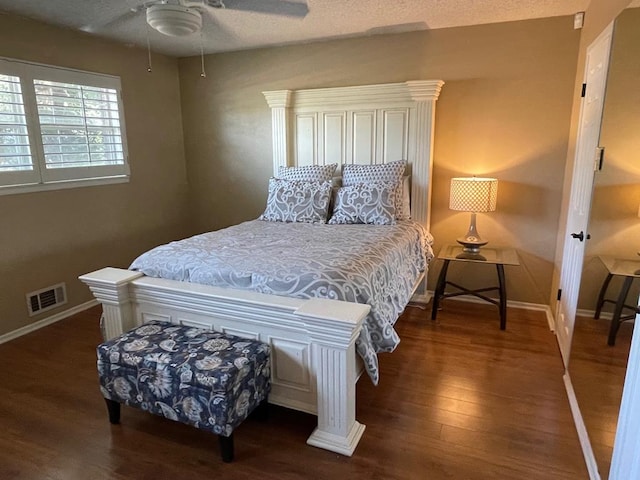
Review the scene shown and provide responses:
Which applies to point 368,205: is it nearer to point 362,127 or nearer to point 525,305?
point 362,127

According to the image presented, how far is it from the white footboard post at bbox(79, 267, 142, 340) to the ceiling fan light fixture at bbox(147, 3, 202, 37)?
59.7 inches

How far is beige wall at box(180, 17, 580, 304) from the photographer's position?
126 inches

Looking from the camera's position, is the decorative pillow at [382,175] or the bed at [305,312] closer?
the bed at [305,312]

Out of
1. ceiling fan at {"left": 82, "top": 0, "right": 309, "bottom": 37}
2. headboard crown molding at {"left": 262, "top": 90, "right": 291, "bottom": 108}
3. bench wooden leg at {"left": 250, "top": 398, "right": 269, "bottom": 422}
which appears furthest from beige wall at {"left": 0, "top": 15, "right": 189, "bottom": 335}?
bench wooden leg at {"left": 250, "top": 398, "right": 269, "bottom": 422}

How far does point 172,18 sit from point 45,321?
253cm

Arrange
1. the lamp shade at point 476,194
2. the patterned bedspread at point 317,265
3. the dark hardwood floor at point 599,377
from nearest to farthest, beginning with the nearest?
1. the dark hardwood floor at point 599,377
2. the patterned bedspread at point 317,265
3. the lamp shade at point 476,194

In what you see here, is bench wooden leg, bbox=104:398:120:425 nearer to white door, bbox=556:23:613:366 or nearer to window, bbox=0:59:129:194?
window, bbox=0:59:129:194

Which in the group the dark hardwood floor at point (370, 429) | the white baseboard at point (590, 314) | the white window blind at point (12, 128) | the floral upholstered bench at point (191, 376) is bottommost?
the dark hardwood floor at point (370, 429)

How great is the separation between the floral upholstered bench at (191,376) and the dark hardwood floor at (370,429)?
7.2 inches

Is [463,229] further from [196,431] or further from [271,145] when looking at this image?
[196,431]

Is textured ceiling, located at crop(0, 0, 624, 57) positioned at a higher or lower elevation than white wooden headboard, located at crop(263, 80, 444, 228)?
higher

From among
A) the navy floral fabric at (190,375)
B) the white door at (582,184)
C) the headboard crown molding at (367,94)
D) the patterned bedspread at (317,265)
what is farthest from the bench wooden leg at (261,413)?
the headboard crown molding at (367,94)

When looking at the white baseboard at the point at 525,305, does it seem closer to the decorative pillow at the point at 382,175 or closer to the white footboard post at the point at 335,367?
the decorative pillow at the point at 382,175

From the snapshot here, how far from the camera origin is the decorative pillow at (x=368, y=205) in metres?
3.24
